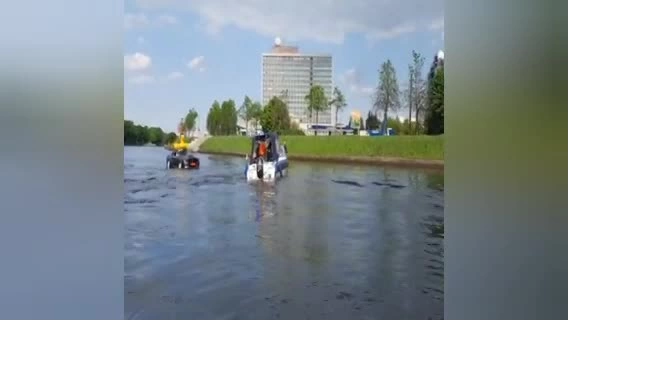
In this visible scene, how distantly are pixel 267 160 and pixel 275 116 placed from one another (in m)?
0.33

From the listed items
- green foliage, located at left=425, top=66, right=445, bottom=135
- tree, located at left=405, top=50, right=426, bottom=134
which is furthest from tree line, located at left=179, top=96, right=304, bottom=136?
green foliage, located at left=425, top=66, right=445, bottom=135

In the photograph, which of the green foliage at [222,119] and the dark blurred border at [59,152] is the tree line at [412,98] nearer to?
the green foliage at [222,119]

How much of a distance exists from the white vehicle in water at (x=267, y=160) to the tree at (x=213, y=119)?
0.30 meters

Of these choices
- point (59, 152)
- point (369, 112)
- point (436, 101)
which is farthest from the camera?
point (369, 112)

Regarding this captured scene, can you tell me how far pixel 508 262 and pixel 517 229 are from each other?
0.23 meters

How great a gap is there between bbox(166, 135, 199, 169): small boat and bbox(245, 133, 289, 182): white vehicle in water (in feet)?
1.28

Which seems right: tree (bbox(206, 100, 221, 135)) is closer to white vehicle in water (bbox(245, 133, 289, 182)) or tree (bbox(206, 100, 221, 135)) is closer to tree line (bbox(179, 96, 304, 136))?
tree line (bbox(179, 96, 304, 136))

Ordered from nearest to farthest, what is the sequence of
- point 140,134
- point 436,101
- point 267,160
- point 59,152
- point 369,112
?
point 59,152 < point 140,134 < point 436,101 < point 369,112 < point 267,160

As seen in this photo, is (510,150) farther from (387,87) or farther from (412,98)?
(387,87)

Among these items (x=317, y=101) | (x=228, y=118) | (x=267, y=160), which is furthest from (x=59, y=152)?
(x=317, y=101)

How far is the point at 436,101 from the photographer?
455 centimetres

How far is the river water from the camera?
4.43 metres
